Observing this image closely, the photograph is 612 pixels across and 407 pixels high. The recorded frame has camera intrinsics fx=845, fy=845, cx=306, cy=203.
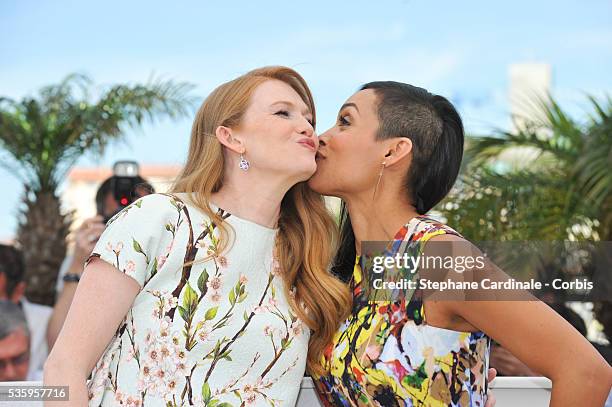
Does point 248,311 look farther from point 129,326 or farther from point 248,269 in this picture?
point 129,326

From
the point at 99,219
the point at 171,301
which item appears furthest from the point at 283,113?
the point at 99,219

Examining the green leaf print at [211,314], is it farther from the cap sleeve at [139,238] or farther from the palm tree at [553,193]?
the palm tree at [553,193]

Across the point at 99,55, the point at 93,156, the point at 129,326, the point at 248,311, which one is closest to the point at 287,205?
the point at 248,311

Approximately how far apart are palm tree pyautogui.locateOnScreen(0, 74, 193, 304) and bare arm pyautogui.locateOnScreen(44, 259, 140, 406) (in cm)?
606

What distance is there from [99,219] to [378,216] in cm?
205

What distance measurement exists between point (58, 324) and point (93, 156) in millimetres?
3941

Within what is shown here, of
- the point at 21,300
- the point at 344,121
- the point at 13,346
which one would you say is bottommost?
the point at 13,346

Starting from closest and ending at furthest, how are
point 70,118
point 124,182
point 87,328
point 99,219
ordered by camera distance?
point 87,328 < point 124,182 < point 99,219 < point 70,118

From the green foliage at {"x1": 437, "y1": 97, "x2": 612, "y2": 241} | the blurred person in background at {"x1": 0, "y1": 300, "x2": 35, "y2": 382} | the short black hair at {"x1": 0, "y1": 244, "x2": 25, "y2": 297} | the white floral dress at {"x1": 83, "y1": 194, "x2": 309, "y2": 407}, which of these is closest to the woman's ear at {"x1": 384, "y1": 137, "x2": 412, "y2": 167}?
the white floral dress at {"x1": 83, "y1": 194, "x2": 309, "y2": 407}

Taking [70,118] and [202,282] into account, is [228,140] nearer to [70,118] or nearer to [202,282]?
[202,282]

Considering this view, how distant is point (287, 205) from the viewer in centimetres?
307

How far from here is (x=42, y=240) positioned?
336 inches

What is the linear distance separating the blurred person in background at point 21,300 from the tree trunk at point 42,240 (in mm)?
3002

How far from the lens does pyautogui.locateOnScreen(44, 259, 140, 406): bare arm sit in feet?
7.61
